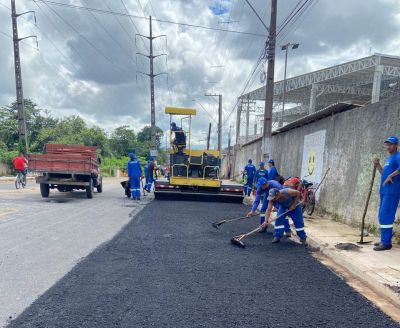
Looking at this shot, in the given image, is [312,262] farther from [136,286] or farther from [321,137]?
[321,137]

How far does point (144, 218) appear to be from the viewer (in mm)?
8914

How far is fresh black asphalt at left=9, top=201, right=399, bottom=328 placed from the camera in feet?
10.9

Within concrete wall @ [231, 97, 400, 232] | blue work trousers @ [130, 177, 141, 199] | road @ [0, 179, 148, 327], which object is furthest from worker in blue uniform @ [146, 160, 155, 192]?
concrete wall @ [231, 97, 400, 232]

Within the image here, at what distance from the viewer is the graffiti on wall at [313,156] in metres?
10.3

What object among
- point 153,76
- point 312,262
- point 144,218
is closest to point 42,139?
point 153,76

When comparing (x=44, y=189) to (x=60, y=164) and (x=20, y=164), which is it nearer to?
(x=60, y=164)

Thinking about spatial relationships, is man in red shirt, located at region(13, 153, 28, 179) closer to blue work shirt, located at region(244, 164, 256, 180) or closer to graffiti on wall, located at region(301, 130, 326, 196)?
blue work shirt, located at region(244, 164, 256, 180)

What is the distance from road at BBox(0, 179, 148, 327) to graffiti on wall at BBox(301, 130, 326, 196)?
5.66 metres

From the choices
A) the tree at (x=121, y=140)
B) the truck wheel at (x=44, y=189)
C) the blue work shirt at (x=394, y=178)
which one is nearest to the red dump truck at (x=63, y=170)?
the truck wheel at (x=44, y=189)

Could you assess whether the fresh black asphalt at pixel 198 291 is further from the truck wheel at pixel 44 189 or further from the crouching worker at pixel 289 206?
the truck wheel at pixel 44 189

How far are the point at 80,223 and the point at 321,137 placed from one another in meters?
7.11

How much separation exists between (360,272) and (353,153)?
4259 millimetres

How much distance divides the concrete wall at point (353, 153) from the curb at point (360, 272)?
4.95ft

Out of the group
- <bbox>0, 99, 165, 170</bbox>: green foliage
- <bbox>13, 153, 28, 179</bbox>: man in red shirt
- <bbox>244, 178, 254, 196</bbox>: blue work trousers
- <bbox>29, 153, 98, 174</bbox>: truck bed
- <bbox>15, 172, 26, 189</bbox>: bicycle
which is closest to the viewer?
<bbox>29, 153, 98, 174</bbox>: truck bed
